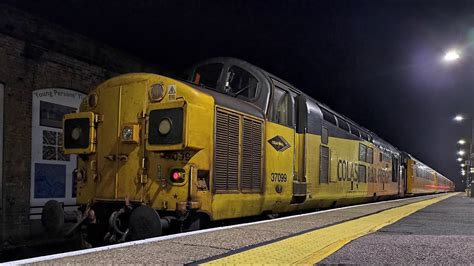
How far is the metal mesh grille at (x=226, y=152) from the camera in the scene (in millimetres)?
6242

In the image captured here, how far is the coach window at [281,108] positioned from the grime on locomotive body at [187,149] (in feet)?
0.06

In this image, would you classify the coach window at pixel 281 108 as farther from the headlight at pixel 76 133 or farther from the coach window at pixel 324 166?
the headlight at pixel 76 133

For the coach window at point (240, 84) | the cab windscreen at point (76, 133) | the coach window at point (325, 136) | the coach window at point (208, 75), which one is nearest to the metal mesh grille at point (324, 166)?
the coach window at point (325, 136)

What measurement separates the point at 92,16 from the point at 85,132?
184 inches

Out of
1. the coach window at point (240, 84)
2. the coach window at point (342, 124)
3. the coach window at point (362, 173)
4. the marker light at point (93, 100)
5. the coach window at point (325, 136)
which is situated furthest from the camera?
the coach window at point (362, 173)

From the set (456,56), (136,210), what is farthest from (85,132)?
(456,56)

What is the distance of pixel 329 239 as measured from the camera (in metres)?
5.15

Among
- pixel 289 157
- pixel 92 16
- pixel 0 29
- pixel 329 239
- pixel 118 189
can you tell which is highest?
pixel 92 16

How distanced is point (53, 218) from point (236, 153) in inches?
114

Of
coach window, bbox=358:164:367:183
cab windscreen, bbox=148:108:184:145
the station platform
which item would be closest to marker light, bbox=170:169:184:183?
cab windscreen, bbox=148:108:184:145

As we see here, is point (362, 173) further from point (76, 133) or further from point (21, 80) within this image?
point (21, 80)

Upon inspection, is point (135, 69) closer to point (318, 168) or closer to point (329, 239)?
point (318, 168)

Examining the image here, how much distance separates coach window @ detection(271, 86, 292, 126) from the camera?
795 cm

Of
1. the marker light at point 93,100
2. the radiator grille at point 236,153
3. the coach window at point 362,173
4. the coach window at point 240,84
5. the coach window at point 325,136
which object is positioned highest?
the coach window at point 240,84
